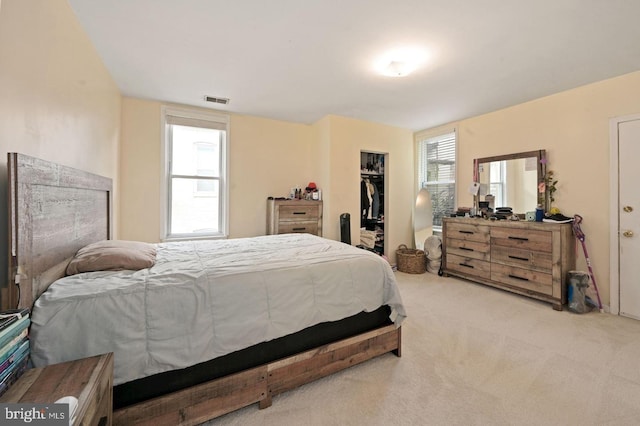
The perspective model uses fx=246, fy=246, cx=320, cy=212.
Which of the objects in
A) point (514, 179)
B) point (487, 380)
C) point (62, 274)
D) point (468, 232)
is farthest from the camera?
point (468, 232)

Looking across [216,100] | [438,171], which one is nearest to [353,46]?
[216,100]

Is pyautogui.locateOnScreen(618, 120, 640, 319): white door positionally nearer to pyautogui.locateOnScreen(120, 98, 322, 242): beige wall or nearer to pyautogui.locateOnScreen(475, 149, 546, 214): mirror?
pyautogui.locateOnScreen(475, 149, 546, 214): mirror

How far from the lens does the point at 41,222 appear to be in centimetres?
118

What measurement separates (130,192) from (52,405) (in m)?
3.14

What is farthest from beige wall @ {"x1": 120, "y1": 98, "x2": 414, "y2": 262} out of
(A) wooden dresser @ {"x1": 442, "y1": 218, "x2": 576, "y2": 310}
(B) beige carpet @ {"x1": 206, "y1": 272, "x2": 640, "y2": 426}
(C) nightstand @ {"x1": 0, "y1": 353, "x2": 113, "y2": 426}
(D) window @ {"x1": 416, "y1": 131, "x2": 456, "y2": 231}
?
(C) nightstand @ {"x1": 0, "y1": 353, "x2": 113, "y2": 426}

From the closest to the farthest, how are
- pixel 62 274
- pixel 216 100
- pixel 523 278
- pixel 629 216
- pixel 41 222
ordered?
pixel 41 222
pixel 62 274
pixel 629 216
pixel 523 278
pixel 216 100

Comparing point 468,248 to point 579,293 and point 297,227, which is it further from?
point 297,227

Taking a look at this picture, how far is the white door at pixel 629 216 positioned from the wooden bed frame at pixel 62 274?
2673 millimetres

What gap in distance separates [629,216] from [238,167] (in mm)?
4718

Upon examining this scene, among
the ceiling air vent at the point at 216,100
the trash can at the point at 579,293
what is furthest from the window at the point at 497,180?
the ceiling air vent at the point at 216,100

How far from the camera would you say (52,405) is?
72 cm

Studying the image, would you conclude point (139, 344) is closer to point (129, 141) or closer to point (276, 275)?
point (276, 275)

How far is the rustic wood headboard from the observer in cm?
99

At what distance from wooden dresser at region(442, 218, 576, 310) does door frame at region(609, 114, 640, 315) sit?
1.00 feet
